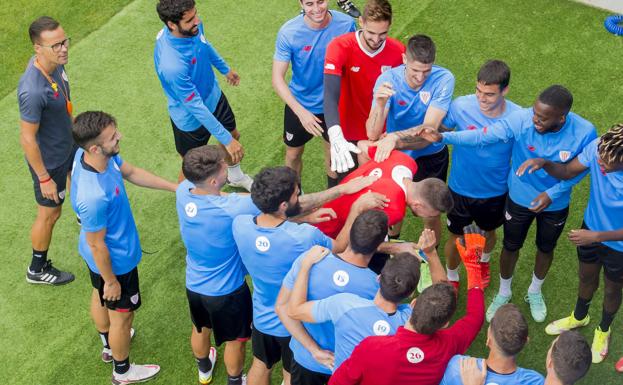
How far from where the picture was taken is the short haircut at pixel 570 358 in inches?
152

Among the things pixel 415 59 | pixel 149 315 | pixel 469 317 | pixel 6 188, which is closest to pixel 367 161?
pixel 415 59

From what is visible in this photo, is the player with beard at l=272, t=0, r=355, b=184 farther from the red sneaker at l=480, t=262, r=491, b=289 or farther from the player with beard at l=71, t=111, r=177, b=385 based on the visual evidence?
the red sneaker at l=480, t=262, r=491, b=289

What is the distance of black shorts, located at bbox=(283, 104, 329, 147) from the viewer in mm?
6836

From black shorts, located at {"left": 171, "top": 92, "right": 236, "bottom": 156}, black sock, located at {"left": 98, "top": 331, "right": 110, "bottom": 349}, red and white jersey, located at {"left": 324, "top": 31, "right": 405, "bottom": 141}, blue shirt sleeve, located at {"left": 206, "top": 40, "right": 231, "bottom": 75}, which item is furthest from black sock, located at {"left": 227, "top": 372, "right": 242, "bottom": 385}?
blue shirt sleeve, located at {"left": 206, "top": 40, "right": 231, "bottom": 75}

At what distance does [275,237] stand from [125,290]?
1589 mm

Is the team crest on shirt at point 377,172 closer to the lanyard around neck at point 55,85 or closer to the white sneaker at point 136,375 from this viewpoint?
the white sneaker at point 136,375

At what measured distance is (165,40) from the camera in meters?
6.22

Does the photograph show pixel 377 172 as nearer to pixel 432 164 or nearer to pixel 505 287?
pixel 432 164

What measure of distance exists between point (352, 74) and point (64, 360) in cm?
333

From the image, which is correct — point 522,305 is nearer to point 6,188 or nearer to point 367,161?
point 367,161

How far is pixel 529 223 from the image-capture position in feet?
19.0

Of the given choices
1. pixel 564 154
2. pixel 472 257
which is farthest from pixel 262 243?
pixel 564 154

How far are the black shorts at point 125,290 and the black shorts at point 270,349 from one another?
3.27 ft

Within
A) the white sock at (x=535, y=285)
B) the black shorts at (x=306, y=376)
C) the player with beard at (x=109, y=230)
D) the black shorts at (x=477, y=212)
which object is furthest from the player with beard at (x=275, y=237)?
the white sock at (x=535, y=285)
